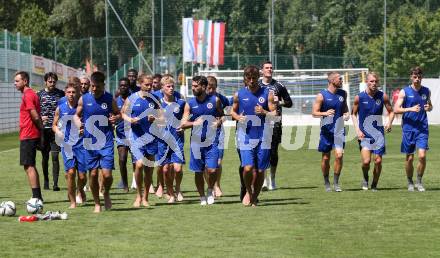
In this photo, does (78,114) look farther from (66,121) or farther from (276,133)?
(276,133)

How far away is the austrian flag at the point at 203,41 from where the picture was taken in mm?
52062

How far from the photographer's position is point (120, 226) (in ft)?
45.4

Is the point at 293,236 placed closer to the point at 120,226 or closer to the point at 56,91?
the point at 120,226

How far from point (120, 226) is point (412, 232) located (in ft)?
12.2

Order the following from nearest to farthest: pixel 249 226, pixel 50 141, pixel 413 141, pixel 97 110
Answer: pixel 249 226 → pixel 97 110 → pixel 413 141 → pixel 50 141

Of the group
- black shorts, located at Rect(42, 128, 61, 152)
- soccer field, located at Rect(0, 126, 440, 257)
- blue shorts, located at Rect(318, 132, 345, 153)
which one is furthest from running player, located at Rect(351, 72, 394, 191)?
black shorts, located at Rect(42, 128, 61, 152)

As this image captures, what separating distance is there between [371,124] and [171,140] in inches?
148

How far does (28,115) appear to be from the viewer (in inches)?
637

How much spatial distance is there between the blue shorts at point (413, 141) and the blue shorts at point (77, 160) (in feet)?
19.3

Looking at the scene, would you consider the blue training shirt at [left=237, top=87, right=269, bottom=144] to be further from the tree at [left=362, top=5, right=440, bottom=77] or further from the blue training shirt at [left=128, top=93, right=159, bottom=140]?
the tree at [left=362, top=5, right=440, bottom=77]

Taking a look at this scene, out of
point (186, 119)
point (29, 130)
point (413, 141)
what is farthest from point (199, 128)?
point (413, 141)

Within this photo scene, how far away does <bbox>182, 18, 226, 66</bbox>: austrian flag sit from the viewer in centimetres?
5206

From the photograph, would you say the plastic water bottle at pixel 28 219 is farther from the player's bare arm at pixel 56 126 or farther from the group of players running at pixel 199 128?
A: the player's bare arm at pixel 56 126

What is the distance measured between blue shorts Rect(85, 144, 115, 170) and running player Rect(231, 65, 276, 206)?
2.03 m
